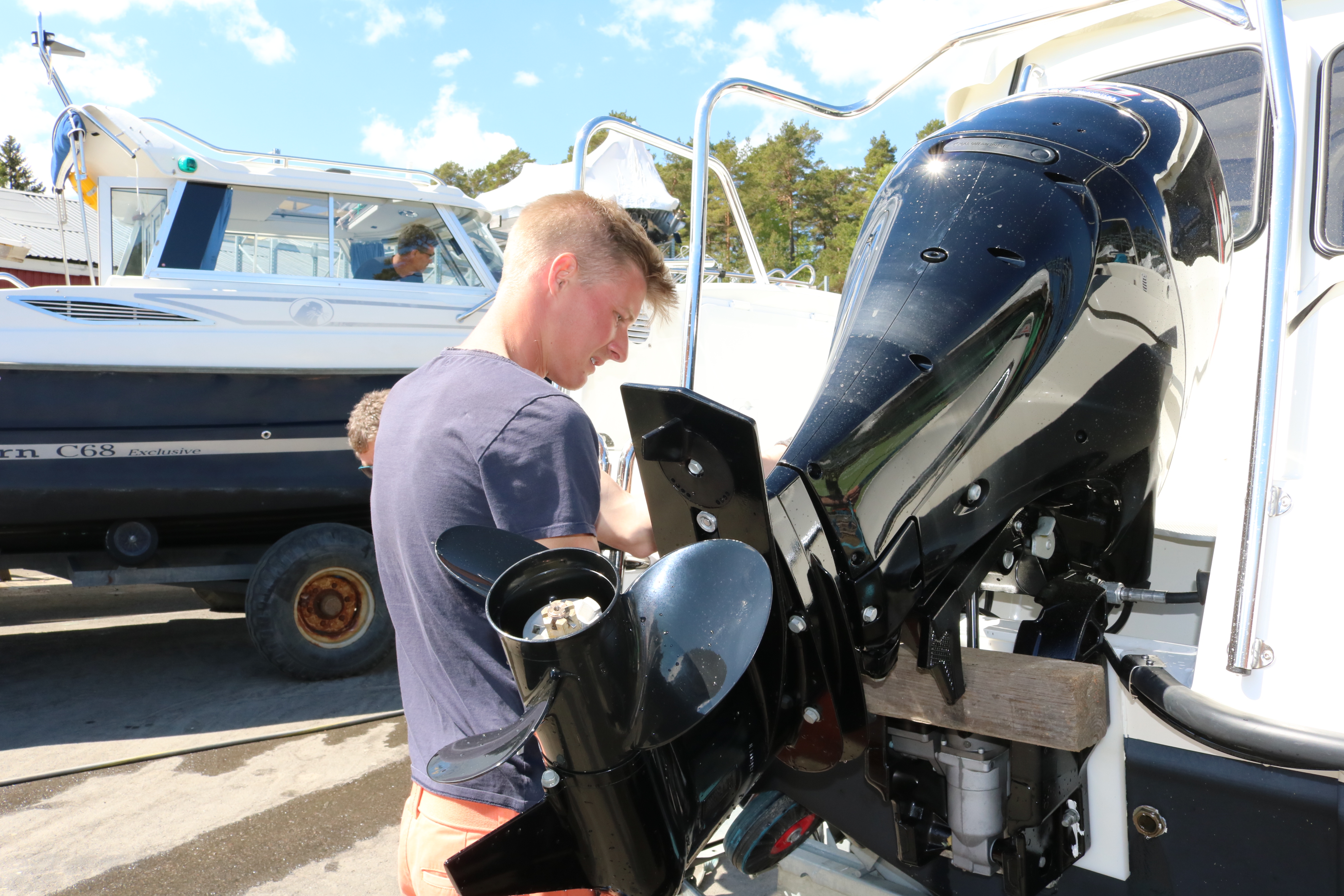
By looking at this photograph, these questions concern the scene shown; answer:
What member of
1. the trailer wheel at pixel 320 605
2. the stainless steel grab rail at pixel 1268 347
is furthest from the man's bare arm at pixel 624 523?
the trailer wheel at pixel 320 605

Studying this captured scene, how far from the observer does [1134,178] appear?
4.74 ft

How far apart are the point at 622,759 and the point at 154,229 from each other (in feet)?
18.1

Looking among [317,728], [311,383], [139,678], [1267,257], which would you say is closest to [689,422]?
[1267,257]

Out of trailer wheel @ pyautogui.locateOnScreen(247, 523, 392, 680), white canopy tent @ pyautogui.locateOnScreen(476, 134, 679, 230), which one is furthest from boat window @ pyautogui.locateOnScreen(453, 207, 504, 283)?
white canopy tent @ pyautogui.locateOnScreen(476, 134, 679, 230)

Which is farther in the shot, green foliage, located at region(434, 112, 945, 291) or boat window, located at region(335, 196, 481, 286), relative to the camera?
green foliage, located at region(434, 112, 945, 291)

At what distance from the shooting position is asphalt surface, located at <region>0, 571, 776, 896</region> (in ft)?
10.5

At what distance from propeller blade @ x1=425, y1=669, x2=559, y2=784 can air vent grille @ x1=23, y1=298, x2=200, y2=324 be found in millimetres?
4683

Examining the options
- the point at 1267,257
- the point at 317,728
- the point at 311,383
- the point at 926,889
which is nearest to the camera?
the point at 1267,257

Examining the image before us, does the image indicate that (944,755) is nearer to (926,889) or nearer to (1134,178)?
(926,889)

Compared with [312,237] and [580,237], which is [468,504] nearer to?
[580,237]

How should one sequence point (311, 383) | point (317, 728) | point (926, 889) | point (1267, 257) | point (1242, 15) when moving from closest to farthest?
point (1267, 257)
point (1242, 15)
point (926, 889)
point (317, 728)
point (311, 383)

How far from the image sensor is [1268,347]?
1246 millimetres

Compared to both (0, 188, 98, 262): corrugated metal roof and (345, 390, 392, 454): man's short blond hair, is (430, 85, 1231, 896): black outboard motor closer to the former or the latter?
(345, 390, 392, 454): man's short blond hair

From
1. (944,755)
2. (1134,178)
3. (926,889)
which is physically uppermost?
(1134,178)
